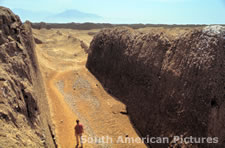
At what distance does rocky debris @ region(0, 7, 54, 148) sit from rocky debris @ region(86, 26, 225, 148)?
561 cm

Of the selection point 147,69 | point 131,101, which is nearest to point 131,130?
point 131,101

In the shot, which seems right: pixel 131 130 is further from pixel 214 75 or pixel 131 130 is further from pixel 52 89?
pixel 52 89

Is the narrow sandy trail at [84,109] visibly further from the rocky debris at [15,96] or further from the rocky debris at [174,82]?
the rocky debris at [15,96]

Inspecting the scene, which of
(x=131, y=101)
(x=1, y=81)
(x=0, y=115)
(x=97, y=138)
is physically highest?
(x=1, y=81)

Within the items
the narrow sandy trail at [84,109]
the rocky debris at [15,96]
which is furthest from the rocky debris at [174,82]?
the rocky debris at [15,96]

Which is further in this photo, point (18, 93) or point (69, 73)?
point (69, 73)

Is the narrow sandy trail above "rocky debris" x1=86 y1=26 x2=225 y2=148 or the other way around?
the other way around

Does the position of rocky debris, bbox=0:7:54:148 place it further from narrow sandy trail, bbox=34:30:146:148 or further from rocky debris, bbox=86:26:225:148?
rocky debris, bbox=86:26:225:148

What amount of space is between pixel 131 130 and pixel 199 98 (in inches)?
174

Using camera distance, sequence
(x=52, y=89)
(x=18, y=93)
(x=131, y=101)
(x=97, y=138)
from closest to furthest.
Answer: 1. (x=18, y=93)
2. (x=97, y=138)
3. (x=131, y=101)
4. (x=52, y=89)

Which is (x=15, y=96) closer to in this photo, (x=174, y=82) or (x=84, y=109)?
(x=174, y=82)

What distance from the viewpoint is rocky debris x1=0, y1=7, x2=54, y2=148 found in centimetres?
387

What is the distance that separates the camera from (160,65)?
9367 millimetres

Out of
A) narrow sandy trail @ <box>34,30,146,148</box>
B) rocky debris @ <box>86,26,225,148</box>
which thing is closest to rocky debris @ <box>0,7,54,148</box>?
narrow sandy trail @ <box>34,30,146,148</box>
